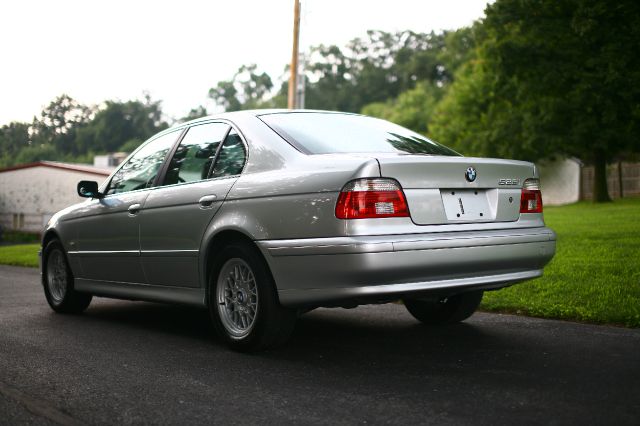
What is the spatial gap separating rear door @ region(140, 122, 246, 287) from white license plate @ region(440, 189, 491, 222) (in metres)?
1.48

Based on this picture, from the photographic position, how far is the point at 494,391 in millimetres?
4090

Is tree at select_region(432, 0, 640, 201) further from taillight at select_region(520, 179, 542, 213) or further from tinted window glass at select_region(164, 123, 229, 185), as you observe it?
tinted window glass at select_region(164, 123, 229, 185)

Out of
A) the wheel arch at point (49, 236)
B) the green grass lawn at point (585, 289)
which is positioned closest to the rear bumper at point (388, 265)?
the green grass lawn at point (585, 289)

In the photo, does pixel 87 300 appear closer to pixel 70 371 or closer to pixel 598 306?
pixel 70 371

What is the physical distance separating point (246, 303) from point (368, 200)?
4.22 feet

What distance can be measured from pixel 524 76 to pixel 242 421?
29.9m

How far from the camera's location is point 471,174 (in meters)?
5.02

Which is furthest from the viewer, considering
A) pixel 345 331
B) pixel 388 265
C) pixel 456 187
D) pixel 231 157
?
pixel 345 331

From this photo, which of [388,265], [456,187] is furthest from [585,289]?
[388,265]

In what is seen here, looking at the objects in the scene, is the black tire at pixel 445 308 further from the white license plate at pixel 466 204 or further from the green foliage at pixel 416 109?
the green foliage at pixel 416 109

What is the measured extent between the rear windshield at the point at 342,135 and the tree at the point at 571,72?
23666mm

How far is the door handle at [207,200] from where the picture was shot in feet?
18.0

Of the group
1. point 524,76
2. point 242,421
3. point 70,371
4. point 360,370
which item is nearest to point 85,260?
point 70,371

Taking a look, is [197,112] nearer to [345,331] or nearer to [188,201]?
[345,331]
